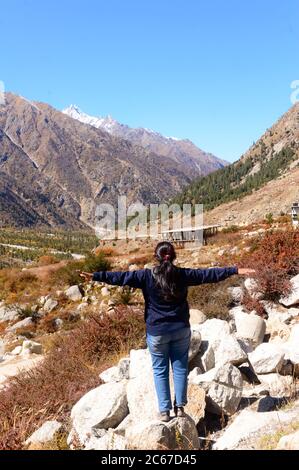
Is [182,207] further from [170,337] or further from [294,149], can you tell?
[170,337]

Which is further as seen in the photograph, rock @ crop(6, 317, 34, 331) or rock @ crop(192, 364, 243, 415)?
rock @ crop(6, 317, 34, 331)

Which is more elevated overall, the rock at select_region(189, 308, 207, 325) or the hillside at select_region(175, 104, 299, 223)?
the hillside at select_region(175, 104, 299, 223)

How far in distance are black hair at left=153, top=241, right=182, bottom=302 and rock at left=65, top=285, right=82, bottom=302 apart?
1446 centimetres

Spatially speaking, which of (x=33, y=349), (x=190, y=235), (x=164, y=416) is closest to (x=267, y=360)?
(x=164, y=416)

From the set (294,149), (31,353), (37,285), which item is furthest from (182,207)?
(31,353)

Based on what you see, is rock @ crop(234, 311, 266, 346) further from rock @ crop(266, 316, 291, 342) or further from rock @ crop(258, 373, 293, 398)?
rock @ crop(258, 373, 293, 398)

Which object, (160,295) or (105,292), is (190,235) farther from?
(160,295)

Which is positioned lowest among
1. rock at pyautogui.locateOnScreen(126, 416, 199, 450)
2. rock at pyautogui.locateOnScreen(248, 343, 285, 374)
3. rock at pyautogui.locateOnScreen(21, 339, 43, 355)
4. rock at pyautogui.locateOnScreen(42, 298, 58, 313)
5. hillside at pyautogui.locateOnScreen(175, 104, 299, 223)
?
rock at pyautogui.locateOnScreen(21, 339, 43, 355)

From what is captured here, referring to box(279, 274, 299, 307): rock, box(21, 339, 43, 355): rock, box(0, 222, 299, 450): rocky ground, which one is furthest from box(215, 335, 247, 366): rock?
box(21, 339, 43, 355): rock

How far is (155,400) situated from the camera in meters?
5.01

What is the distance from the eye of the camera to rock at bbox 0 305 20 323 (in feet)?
60.9

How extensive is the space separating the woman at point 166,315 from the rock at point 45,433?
4.51 ft

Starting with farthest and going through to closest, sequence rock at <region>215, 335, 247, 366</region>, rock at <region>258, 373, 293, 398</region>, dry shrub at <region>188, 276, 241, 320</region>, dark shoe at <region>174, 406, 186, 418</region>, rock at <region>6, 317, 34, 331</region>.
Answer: rock at <region>6, 317, 34, 331</region>
dry shrub at <region>188, 276, 241, 320</region>
rock at <region>215, 335, 247, 366</region>
rock at <region>258, 373, 293, 398</region>
dark shoe at <region>174, 406, 186, 418</region>
